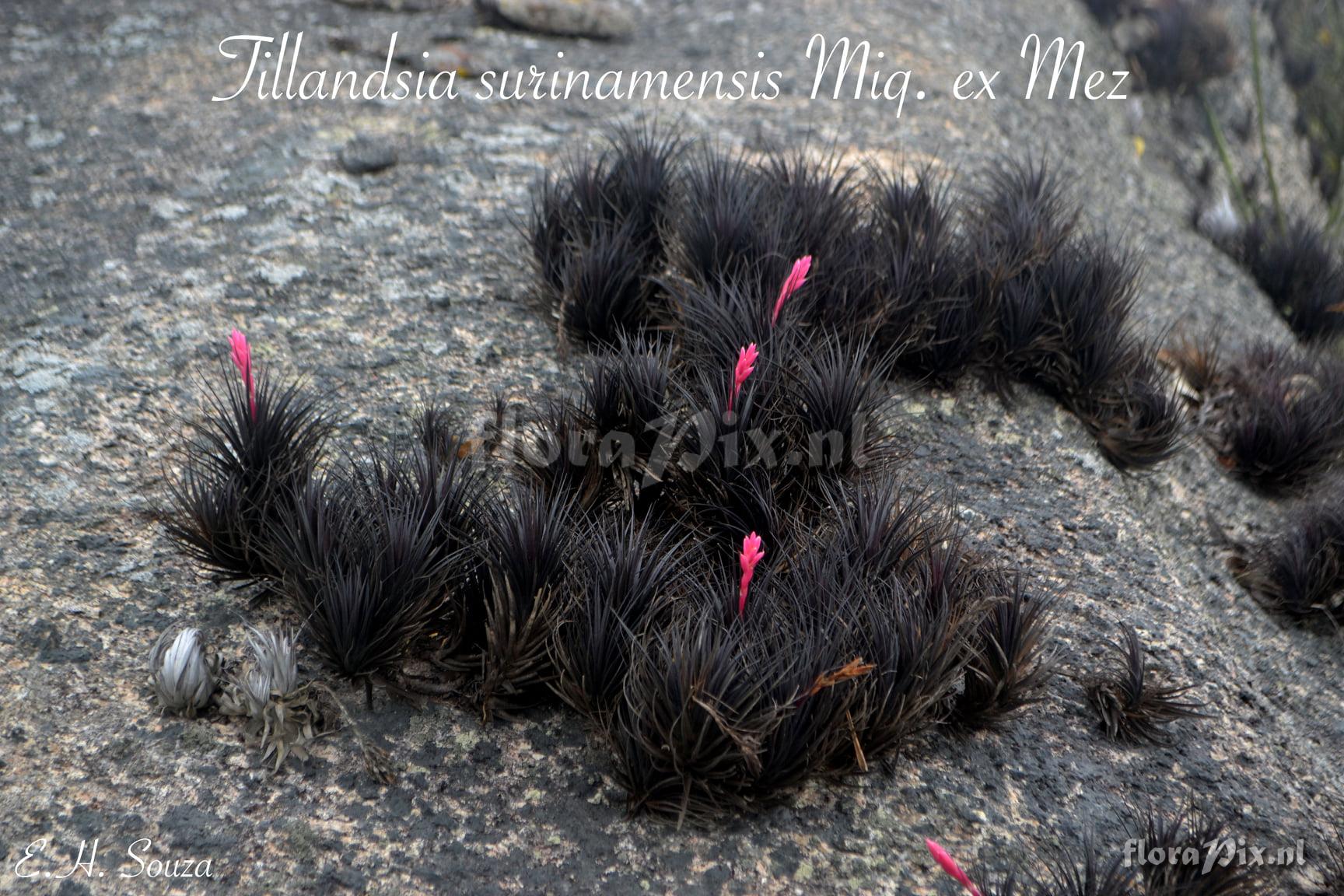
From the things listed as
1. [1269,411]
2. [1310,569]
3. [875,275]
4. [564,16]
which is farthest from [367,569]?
[564,16]

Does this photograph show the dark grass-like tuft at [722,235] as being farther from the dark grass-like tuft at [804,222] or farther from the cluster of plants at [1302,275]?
the cluster of plants at [1302,275]

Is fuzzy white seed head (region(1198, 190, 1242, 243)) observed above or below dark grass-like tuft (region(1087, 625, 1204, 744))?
above

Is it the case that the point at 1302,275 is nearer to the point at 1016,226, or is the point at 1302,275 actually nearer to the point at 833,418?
the point at 1016,226

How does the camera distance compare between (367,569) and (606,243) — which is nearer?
(367,569)

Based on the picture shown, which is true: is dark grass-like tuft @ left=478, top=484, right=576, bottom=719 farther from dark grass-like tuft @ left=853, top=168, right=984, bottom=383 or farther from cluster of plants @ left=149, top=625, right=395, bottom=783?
dark grass-like tuft @ left=853, top=168, right=984, bottom=383

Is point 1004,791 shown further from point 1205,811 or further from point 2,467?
point 2,467

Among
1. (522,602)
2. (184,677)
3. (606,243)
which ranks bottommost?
(184,677)

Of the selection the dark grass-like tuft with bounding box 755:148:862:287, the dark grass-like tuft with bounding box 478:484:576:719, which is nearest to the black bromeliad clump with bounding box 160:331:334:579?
the dark grass-like tuft with bounding box 478:484:576:719
